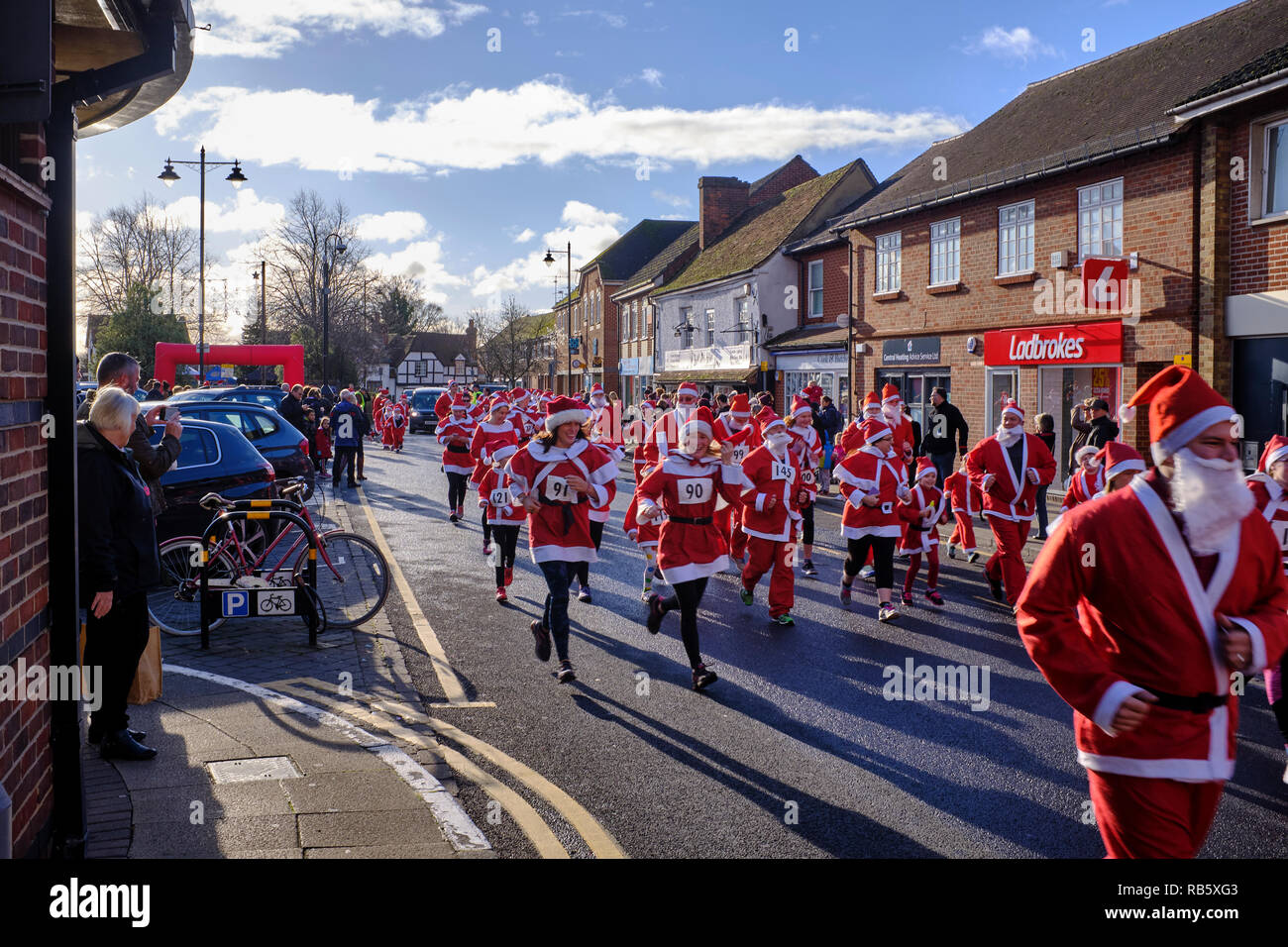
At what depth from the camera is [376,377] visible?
113812 mm

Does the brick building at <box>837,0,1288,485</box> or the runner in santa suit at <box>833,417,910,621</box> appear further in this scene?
the brick building at <box>837,0,1288,485</box>

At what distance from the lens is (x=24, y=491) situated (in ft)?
12.8

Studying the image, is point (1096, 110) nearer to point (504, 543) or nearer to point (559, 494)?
point (504, 543)

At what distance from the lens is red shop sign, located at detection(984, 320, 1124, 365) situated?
18156 mm

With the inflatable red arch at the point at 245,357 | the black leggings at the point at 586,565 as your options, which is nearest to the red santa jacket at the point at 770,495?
the black leggings at the point at 586,565

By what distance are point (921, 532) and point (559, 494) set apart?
4286 mm

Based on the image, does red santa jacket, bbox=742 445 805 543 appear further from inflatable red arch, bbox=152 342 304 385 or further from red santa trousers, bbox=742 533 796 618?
inflatable red arch, bbox=152 342 304 385

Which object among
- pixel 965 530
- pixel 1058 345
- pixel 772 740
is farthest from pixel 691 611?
pixel 1058 345

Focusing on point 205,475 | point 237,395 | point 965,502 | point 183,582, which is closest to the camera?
point 183,582

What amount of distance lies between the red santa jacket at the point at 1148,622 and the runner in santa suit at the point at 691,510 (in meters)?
4.15

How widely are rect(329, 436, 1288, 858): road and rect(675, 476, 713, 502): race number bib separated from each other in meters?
1.25

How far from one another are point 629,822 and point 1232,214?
1529 centimetres

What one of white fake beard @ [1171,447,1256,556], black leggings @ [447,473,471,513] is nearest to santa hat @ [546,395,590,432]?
white fake beard @ [1171,447,1256,556]
